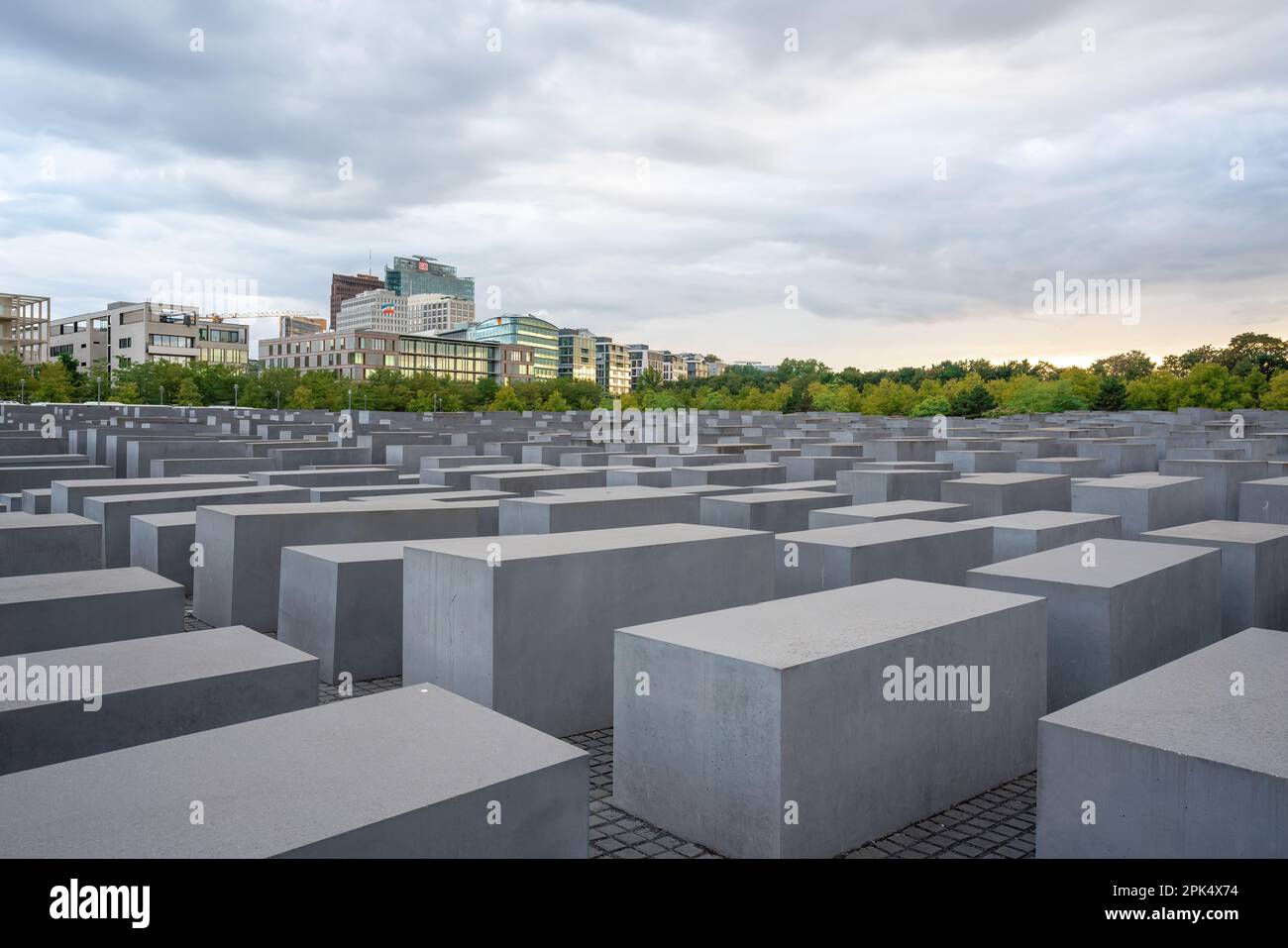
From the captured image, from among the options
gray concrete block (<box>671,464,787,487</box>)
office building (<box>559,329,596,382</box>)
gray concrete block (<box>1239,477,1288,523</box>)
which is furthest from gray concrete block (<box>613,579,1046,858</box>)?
Result: office building (<box>559,329,596,382</box>)

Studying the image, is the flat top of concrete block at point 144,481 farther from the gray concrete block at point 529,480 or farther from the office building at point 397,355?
the office building at point 397,355

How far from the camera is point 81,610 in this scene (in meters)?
7.12

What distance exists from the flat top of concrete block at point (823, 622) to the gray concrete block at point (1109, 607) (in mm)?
797

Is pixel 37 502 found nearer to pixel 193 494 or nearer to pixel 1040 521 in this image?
pixel 193 494

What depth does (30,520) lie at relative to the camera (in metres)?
10.3

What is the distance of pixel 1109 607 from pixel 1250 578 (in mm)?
3293

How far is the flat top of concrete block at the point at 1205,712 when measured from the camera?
158 inches

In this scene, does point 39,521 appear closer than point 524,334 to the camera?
Yes

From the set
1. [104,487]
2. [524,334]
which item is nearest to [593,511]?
[104,487]

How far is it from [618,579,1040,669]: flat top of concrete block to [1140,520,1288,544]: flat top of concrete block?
4.34 meters

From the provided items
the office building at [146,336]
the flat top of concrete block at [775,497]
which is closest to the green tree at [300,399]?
the office building at [146,336]
